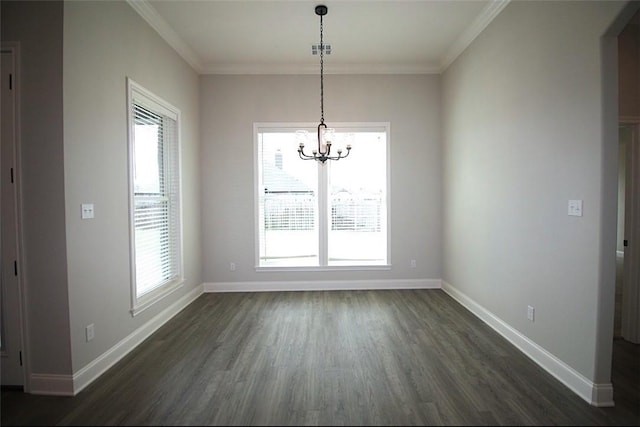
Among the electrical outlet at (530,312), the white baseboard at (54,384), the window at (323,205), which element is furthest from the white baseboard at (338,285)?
the white baseboard at (54,384)

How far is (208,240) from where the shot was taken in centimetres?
476

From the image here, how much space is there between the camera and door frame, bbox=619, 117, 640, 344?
2.91m

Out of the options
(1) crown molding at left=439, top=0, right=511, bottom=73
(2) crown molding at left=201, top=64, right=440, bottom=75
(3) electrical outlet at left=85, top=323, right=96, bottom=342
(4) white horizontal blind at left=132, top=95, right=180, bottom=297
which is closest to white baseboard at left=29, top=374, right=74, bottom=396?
(3) electrical outlet at left=85, top=323, right=96, bottom=342

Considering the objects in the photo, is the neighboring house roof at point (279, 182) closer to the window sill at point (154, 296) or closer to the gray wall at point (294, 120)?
the gray wall at point (294, 120)

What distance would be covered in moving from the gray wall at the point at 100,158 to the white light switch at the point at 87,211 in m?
0.04

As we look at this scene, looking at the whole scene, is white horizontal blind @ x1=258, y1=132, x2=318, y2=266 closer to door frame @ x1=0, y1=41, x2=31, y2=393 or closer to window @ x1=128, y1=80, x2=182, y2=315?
window @ x1=128, y1=80, x2=182, y2=315

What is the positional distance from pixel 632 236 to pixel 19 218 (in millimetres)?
5064

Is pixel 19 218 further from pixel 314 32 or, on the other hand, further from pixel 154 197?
pixel 314 32

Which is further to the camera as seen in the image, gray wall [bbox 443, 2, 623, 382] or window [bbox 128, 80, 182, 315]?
window [bbox 128, 80, 182, 315]

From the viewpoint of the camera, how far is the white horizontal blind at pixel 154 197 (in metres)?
3.22

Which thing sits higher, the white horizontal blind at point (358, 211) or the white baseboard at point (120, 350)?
the white horizontal blind at point (358, 211)

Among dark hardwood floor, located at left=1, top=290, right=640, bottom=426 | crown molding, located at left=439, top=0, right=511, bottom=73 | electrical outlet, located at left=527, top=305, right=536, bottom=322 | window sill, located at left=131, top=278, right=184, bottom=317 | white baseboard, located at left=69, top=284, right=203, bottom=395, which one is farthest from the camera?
crown molding, located at left=439, top=0, right=511, bottom=73

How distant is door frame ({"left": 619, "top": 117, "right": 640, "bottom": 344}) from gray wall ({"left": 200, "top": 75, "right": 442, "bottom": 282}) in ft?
7.03

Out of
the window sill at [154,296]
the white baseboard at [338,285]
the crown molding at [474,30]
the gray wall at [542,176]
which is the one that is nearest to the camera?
the gray wall at [542,176]
